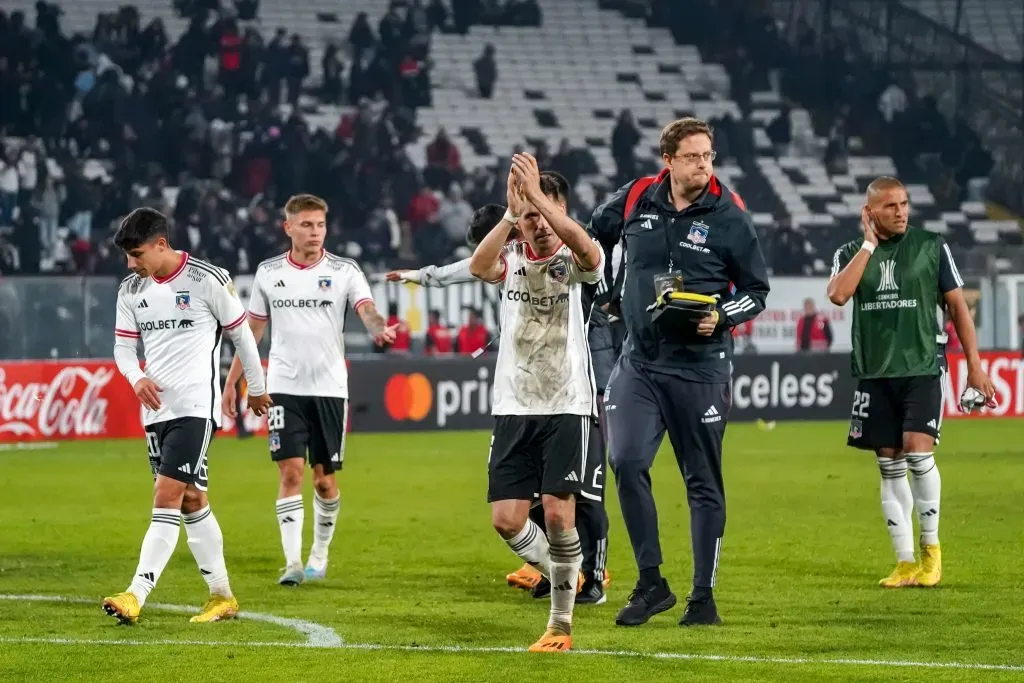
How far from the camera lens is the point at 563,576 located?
732 centimetres

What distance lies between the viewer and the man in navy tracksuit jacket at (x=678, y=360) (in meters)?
→ 7.95

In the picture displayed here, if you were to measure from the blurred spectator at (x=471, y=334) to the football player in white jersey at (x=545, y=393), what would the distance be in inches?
666

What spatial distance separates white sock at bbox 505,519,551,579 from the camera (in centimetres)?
812

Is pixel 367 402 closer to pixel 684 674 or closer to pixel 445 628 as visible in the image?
pixel 445 628

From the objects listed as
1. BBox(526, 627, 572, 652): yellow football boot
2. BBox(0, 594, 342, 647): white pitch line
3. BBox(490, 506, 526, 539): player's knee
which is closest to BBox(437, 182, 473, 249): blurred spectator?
BBox(0, 594, 342, 647): white pitch line

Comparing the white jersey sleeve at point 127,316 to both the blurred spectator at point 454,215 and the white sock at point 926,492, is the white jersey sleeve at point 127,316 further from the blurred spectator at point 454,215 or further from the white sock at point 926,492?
the blurred spectator at point 454,215

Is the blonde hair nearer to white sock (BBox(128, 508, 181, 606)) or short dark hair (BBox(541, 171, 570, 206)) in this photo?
white sock (BBox(128, 508, 181, 606))

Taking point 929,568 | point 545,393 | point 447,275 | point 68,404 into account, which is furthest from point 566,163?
point 545,393

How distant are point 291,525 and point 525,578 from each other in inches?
61.7

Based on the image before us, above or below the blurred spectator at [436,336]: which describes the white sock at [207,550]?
above

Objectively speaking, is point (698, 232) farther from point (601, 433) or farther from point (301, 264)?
point (301, 264)

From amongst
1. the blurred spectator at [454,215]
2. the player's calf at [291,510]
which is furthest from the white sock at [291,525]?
the blurred spectator at [454,215]

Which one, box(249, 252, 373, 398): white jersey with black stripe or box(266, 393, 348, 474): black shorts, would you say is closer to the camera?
box(266, 393, 348, 474): black shorts

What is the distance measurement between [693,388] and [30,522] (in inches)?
287
